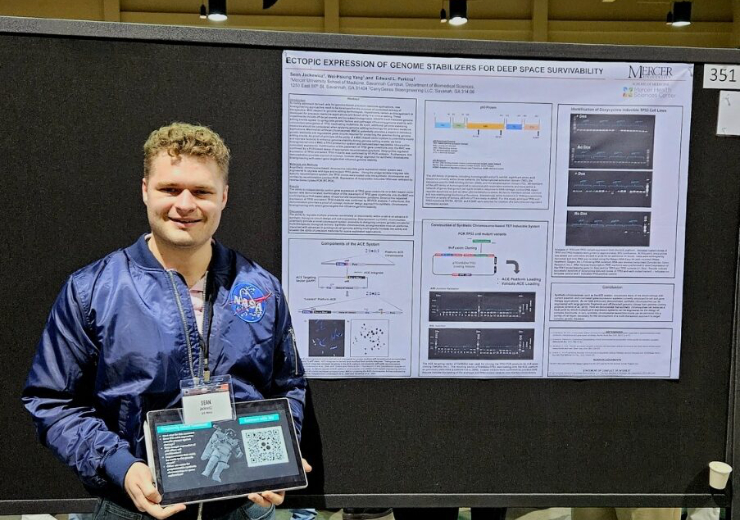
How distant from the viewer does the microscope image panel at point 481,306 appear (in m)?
1.51

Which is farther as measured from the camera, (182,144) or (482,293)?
(482,293)

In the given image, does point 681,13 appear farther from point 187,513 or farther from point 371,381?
point 187,513

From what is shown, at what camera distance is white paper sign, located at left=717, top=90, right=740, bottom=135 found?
1.50 meters

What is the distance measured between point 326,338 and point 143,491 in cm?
56

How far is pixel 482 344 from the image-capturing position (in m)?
1.52

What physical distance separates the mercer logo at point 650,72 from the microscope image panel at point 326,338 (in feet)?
3.25

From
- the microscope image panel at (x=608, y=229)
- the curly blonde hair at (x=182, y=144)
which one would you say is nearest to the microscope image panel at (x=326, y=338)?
the curly blonde hair at (x=182, y=144)

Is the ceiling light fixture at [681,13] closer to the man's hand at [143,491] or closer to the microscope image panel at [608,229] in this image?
the microscope image panel at [608,229]

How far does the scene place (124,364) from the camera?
3.84 feet

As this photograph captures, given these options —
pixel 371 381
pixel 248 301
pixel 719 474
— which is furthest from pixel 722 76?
pixel 248 301

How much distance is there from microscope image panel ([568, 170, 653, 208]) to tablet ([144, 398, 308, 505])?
93cm

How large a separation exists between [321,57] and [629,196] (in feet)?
2.87

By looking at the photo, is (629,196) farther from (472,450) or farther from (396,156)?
(472,450)

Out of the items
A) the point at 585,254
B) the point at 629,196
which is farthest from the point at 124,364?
the point at 629,196
